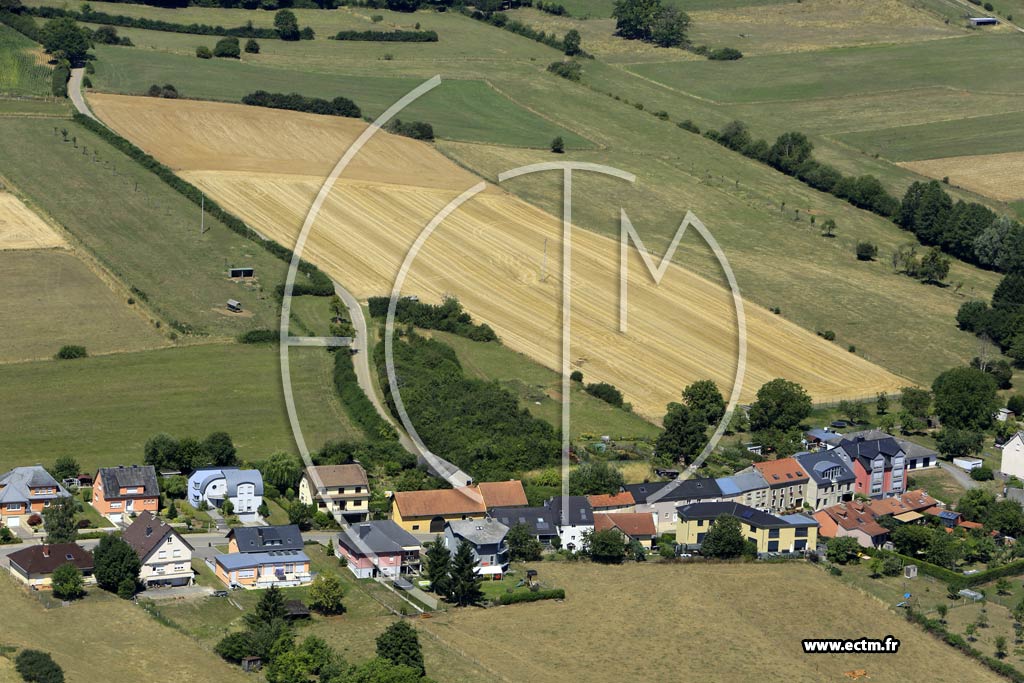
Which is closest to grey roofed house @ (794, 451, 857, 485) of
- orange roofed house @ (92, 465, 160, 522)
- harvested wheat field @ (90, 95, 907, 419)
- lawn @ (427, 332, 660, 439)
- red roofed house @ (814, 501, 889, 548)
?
red roofed house @ (814, 501, 889, 548)

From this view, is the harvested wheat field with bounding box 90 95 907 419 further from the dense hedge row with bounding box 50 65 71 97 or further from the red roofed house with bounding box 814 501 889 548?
the red roofed house with bounding box 814 501 889 548

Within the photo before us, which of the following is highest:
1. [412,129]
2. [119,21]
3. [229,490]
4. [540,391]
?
[119,21]

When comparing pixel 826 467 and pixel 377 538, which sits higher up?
pixel 377 538

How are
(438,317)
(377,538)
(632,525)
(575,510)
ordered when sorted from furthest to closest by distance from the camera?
1. (438,317)
2. (632,525)
3. (575,510)
4. (377,538)

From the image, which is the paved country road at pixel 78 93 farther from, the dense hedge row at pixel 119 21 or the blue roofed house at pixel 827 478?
the blue roofed house at pixel 827 478

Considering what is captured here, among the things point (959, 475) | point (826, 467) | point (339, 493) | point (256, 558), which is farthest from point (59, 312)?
point (959, 475)

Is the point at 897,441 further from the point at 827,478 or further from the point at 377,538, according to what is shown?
the point at 377,538

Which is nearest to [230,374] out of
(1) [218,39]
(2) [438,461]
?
(2) [438,461]

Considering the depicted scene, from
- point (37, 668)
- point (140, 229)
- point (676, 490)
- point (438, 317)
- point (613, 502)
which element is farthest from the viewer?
point (140, 229)
